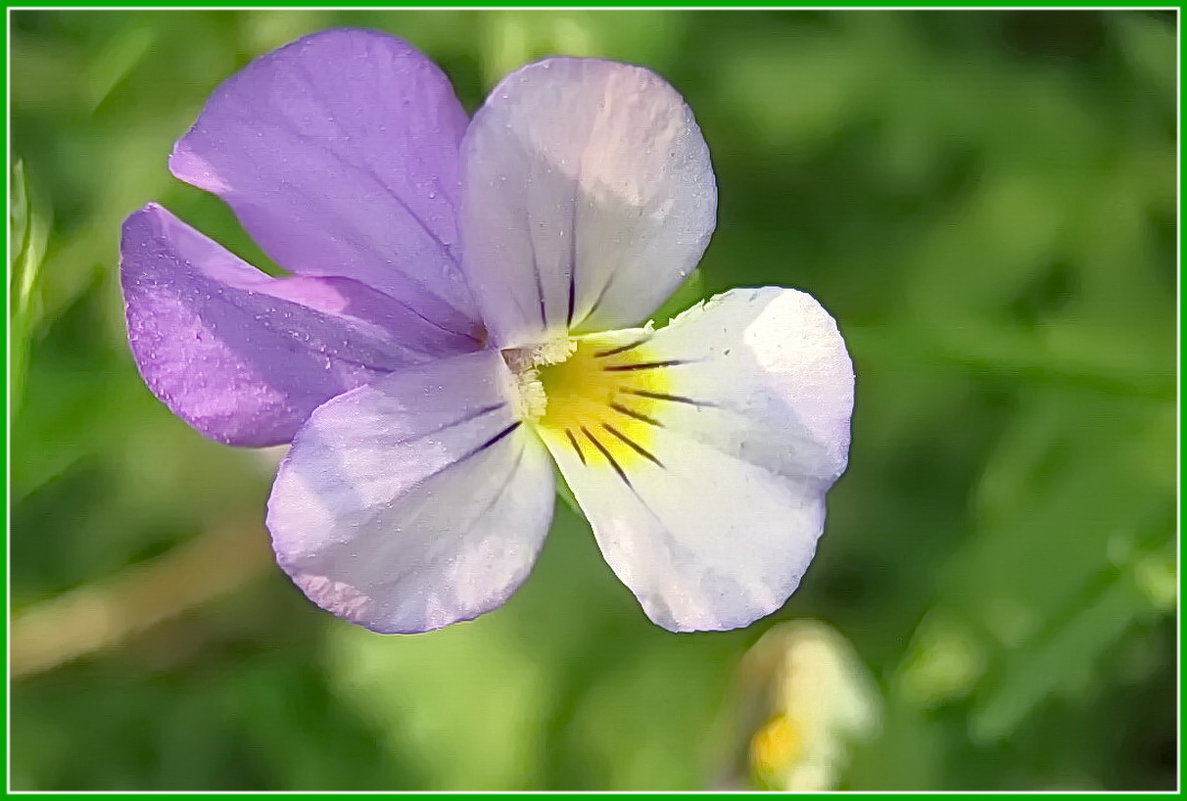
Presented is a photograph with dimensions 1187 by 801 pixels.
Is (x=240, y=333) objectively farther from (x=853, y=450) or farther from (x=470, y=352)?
(x=853, y=450)

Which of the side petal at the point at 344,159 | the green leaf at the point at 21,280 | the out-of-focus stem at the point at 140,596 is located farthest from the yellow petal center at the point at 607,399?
the out-of-focus stem at the point at 140,596

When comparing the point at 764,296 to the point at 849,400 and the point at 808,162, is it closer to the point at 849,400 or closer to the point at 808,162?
the point at 849,400

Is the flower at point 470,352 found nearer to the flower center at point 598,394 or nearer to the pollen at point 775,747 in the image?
the flower center at point 598,394

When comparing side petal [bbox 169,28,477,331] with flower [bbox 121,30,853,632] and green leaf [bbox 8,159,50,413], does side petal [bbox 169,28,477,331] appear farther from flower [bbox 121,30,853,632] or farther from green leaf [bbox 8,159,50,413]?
green leaf [bbox 8,159,50,413]

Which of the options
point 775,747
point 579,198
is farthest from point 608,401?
point 775,747

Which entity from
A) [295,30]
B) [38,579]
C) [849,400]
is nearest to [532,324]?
[849,400]

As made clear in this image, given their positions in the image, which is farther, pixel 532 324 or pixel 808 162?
A: pixel 808 162
